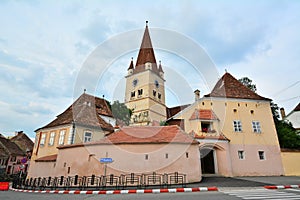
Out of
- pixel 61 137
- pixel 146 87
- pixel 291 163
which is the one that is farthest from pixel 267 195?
pixel 146 87

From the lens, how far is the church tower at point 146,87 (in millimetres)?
45125

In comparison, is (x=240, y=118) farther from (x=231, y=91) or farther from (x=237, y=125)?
(x=231, y=91)

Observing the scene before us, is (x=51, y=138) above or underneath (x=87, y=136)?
underneath

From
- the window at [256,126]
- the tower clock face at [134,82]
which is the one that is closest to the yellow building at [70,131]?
the window at [256,126]

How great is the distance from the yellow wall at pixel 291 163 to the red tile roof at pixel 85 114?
63.5 feet

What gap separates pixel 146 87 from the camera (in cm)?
4694

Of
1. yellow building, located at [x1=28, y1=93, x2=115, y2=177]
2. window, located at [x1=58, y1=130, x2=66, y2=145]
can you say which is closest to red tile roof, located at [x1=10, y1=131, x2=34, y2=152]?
yellow building, located at [x1=28, y1=93, x2=115, y2=177]

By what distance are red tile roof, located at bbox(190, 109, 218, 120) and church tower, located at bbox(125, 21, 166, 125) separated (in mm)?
21577

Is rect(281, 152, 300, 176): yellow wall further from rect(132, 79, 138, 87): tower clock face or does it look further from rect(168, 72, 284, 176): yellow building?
rect(132, 79, 138, 87): tower clock face

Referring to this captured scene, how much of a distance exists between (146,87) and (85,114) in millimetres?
24689

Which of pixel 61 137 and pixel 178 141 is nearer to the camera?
pixel 178 141

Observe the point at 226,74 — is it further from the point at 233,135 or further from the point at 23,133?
the point at 23,133

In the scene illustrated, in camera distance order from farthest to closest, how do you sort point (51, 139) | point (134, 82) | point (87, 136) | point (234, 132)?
point (134, 82)
point (51, 139)
point (87, 136)
point (234, 132)

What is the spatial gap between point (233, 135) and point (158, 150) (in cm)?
1056
